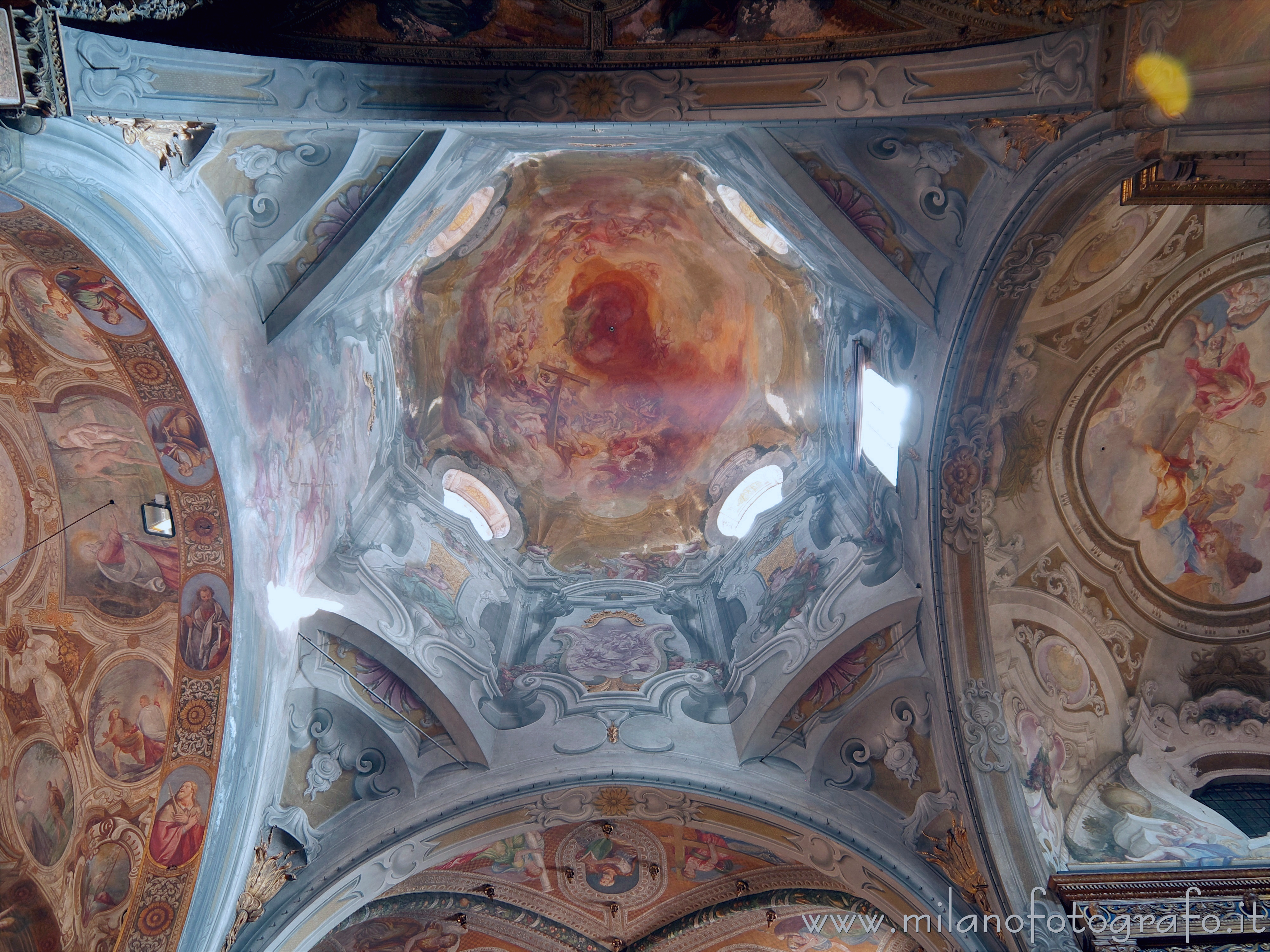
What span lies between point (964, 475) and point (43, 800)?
40.9ft

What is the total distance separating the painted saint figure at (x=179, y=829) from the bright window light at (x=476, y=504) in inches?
240

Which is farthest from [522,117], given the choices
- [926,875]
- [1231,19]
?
[926,875]

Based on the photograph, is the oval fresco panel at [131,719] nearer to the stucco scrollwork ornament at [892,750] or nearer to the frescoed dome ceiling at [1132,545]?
the stucco scrollwork ornament at [892,750]

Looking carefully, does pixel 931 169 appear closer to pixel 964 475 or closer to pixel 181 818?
pixel 964 475

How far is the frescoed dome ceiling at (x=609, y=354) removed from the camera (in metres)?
14.4

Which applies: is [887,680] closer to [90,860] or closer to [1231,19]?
[1231,19]

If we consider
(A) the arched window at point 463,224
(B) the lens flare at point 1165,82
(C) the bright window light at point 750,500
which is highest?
(A) the arched window at point 463,224

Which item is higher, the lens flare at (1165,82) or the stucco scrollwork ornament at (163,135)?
the lens flare at (1165,82)

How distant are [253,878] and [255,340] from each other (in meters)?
6.45

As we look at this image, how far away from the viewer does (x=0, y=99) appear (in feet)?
21.8

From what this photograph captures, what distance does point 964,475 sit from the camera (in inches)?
432

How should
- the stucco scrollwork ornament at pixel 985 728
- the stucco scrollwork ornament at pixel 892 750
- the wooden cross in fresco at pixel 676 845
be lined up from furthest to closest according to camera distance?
1. the wooden cross in fresco at pixel 676 845
2. the stucco scrollwork ornament at pixel 892 750
3. the stucco scrollwork ornament at pixel 985 728

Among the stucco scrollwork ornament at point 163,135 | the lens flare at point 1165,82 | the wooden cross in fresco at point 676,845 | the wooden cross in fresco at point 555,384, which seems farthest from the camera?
the wooden cross in fresco at point 555,384

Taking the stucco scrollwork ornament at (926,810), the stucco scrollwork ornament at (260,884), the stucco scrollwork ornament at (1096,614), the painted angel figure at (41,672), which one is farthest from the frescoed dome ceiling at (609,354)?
the stucco scrollwork ornament at (260,884)
